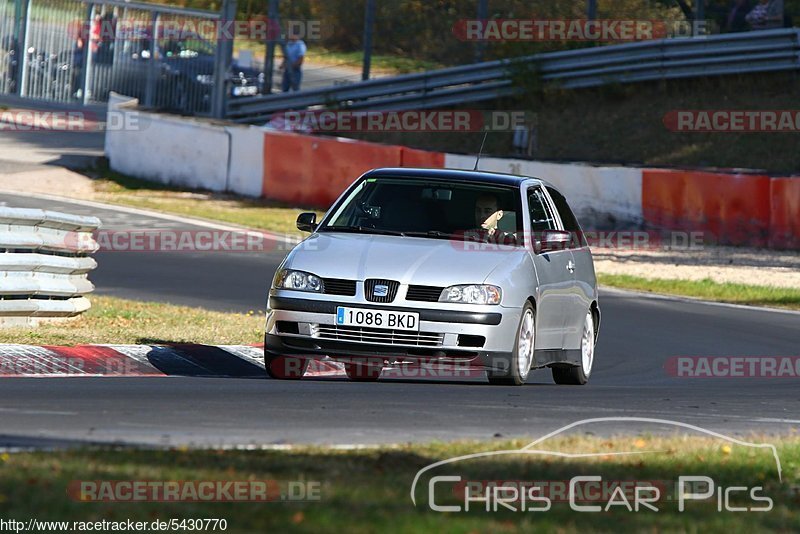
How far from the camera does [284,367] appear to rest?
1027 centimetres

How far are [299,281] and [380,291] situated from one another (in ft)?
1.85

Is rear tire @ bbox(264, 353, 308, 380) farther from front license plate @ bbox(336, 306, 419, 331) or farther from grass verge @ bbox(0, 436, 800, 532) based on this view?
grass verge @ bbox(0, 436, 800, 532)

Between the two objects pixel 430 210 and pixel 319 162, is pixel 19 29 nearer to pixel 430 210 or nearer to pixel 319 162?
pixel 319 162

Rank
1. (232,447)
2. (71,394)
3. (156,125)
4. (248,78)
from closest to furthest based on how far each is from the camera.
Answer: (232,447) → (71,394) → (156,125) → (248,78)

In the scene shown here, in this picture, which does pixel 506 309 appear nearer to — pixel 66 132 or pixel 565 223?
pixel 565 223

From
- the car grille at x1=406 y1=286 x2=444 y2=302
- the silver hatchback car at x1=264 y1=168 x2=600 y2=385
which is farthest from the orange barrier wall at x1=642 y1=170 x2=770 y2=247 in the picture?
the car grille at x1=406 y1=286 x2=444 y2=302

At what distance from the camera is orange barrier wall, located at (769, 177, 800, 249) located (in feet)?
71.0

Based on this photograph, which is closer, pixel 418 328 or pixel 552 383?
pixel 418 328

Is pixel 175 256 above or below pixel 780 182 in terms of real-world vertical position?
below

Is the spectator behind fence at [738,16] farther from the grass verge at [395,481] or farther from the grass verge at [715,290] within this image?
the grass verge at [395,481]

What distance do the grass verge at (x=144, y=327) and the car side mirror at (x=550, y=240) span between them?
9.90 ft

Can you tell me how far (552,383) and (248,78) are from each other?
27.7m

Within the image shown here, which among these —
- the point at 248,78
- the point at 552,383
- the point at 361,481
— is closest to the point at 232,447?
the point at 361,481

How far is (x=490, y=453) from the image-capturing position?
6.66 meters
